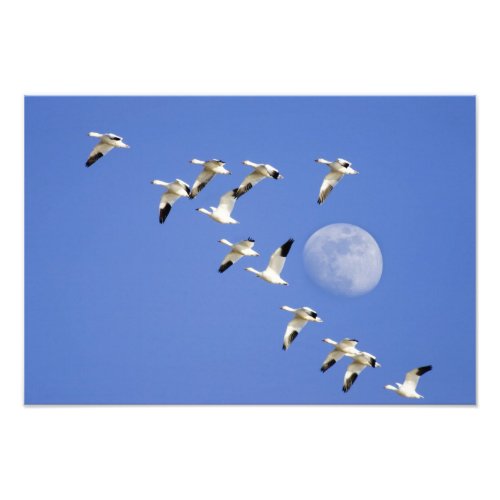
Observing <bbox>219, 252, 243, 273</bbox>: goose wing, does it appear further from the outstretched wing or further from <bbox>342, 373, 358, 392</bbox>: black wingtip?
<bbox>342, 373, 358, 392</bbox>: black wingtip

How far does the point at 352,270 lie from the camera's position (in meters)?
17.1

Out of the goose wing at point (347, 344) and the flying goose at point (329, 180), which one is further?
the flying goose at point (329, 180)

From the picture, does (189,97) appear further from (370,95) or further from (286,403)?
(286,403)

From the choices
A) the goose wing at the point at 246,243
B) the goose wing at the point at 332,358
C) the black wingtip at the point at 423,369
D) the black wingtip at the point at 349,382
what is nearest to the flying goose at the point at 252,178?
the goose wing at the point at 246,243

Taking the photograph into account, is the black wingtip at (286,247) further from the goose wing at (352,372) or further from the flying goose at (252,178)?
the goose wing at (352,372)

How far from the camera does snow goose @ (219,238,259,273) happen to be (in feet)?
48.2

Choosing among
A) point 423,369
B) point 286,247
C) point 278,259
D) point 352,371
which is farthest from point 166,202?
point 423,369

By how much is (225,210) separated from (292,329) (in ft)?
5.61

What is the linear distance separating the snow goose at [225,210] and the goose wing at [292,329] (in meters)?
1.47

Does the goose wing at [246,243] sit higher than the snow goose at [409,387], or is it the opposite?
the goose wing at [246,243]

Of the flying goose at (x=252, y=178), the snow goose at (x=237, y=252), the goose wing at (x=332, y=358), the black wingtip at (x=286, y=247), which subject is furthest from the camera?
the goose wing at (x=332, y=358)

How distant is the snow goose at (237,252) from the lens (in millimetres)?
14703

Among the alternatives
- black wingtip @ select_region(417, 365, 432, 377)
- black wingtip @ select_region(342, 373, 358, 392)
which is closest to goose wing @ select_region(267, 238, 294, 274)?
black wingtip @ select_region(342, 373, 358, 392)

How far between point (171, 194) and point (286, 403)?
124 inches
